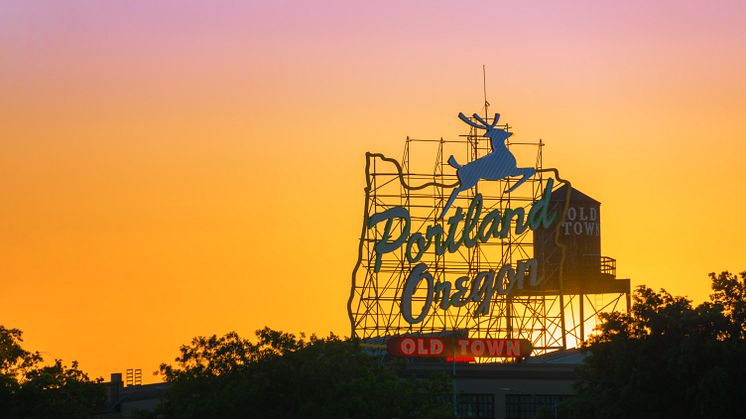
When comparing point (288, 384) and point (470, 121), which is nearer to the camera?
point (288, 384)

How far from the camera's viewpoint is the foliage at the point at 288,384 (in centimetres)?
9331

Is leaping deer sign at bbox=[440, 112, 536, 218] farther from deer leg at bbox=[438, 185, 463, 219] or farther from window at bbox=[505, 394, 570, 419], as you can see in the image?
window at bbox=[505, 394, 570, 419]

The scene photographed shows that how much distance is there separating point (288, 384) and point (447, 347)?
22.9 meters

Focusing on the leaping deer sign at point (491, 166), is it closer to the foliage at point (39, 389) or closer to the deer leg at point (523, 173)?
the deer leg at point (523, 173)

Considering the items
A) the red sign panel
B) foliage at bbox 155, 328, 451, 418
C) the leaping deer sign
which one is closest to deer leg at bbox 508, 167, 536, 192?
the leaping deer sign

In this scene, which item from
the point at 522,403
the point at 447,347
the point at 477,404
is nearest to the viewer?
the point at 447,347

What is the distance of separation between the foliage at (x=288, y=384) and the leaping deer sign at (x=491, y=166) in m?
25.8

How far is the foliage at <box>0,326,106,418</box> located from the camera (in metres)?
100

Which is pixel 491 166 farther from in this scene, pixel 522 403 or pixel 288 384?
pixel 288 384

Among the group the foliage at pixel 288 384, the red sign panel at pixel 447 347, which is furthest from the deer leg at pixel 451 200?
the foliage at pixel 288 384

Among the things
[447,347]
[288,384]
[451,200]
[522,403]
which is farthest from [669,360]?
[451,200]

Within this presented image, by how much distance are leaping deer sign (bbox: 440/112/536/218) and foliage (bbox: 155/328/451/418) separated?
25.8 metres

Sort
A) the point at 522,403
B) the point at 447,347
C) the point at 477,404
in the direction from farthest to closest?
the point at 522,403, the point at 477,404, the point at 447,347

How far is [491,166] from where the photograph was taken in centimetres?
12431
